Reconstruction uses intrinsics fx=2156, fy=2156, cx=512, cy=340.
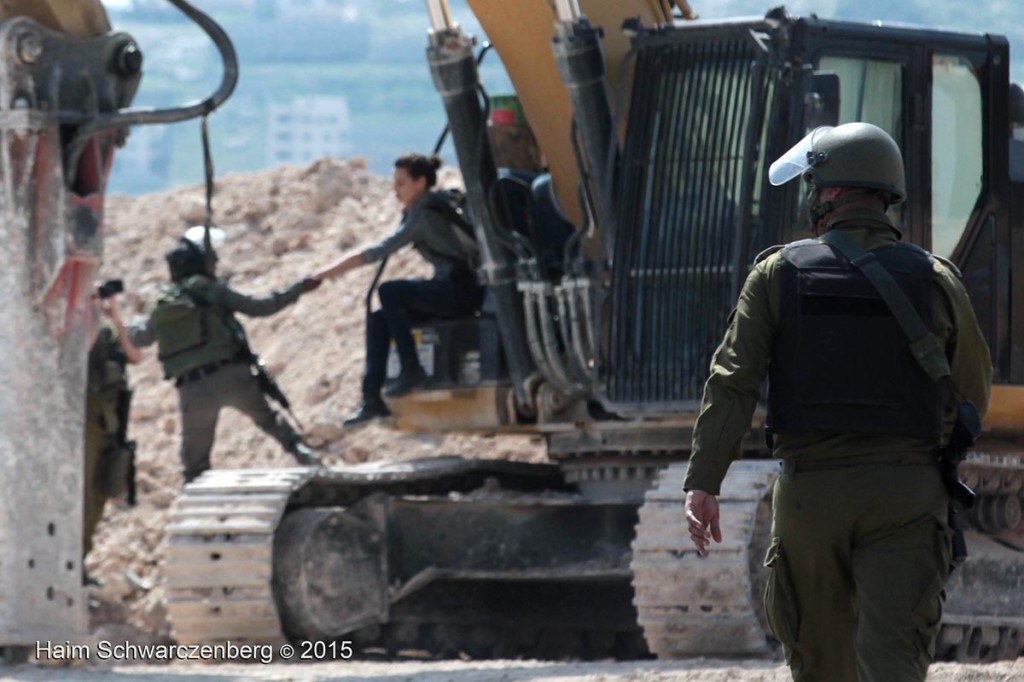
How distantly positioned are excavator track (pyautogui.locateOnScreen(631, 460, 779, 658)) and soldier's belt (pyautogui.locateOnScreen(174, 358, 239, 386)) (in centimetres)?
399

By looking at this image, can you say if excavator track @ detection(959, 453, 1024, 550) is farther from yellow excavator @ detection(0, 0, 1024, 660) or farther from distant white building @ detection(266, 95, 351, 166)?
distant white building @ detection(266, 95, 351, 166)

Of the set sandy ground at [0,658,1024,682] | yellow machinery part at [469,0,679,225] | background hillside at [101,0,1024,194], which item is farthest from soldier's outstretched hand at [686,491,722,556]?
background hillside at [101,0,1024,194]

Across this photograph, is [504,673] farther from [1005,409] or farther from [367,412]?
[1005,409]

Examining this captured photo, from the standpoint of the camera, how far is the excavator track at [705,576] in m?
8.82

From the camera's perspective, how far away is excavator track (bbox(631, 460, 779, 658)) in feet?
28.9

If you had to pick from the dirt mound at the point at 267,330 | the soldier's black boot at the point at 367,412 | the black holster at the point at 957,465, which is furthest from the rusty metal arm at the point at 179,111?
the dirt mound at the point at 267,330

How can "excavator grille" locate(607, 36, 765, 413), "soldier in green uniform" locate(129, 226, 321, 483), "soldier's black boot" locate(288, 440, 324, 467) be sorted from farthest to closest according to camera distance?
1. "soldier's black boot" locate(288, 440, 324, 467)
2. "soldier in green uniform" locate(129, 226, 321, 483)
3. "excavator grille" locate(607, 36, 765, 413)

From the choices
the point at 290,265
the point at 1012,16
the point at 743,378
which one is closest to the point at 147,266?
the point at 290,265

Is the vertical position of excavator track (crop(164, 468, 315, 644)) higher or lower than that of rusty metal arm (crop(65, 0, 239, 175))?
lower

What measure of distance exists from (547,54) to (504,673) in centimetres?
309

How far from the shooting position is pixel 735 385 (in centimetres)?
556

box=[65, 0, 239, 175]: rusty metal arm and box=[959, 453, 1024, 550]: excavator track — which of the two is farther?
box=[959, 453, 1024, 550]: excavator track

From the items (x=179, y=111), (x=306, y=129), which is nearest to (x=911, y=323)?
(x=179, y=111)

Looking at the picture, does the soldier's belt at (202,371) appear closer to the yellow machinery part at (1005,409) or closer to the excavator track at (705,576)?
the excavator track at (705,576)
